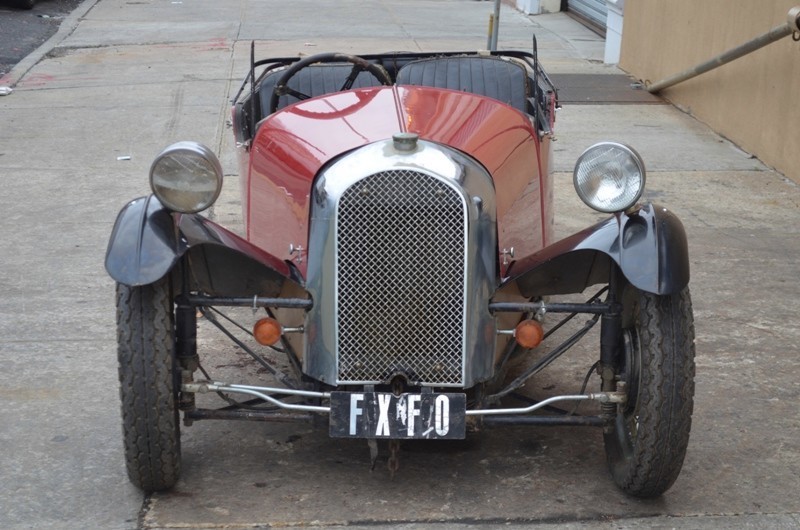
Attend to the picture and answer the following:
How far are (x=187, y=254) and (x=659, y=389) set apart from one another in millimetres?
1663

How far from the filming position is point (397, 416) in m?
3.89

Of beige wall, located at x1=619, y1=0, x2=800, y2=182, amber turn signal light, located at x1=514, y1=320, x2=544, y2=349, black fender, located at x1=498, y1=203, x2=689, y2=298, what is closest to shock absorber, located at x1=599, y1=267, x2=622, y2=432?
black fender, located at x1=498, y1=203, x2=689, y2=298

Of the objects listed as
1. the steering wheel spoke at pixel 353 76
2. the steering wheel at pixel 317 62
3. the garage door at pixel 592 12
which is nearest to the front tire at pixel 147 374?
the steering wheel at pixel 317 62

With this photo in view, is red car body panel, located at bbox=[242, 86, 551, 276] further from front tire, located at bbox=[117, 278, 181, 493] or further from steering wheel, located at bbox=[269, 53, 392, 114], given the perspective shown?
front tire, located at bbox=[117, 278, 181, 493]

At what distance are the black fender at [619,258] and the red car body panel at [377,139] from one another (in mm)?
162

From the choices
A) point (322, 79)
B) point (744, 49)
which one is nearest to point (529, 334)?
point (322, 79)

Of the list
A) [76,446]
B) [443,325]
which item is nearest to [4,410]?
[76,446]

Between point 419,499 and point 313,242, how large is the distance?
3.21 feet

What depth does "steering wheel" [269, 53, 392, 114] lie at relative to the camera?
5352mm

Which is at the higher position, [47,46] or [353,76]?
[353,76]

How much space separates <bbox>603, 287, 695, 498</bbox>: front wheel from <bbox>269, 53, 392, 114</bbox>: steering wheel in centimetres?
197

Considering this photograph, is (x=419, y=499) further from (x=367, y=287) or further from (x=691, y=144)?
(x=691, y=144)

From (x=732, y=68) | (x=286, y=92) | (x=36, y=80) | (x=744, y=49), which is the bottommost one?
(x=36, y=80)

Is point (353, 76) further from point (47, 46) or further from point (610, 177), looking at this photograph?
point (47, 46)
